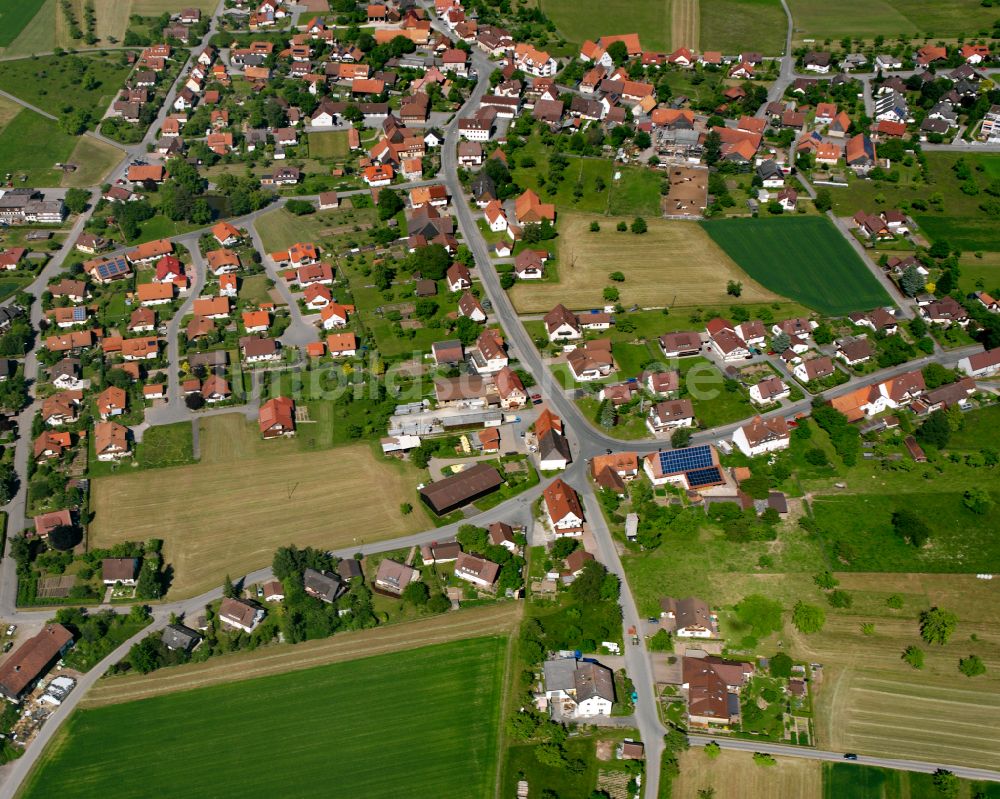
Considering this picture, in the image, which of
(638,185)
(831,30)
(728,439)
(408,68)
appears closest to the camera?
(728,439)

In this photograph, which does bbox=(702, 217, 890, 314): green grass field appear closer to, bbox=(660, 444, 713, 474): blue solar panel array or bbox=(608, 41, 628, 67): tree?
bbox=(660, 444, 713, 474): blue solar panel array

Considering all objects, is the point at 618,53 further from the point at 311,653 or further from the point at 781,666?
the point at 311,653

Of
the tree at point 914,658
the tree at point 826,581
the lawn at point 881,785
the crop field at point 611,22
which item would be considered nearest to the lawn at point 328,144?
the crop field at point 611,22

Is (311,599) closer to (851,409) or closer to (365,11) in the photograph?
(851,409)

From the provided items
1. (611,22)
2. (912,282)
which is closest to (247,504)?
(912,282)

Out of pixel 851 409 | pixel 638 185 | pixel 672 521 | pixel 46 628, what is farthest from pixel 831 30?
pixel 46 628

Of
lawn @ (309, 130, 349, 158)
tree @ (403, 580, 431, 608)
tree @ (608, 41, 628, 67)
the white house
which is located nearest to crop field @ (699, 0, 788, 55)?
tree @ (608, 41, 628, 67)
